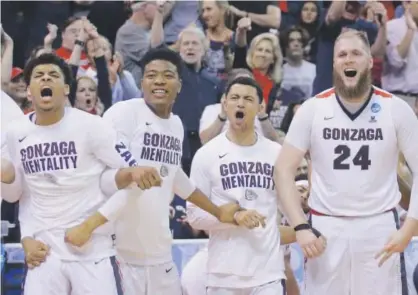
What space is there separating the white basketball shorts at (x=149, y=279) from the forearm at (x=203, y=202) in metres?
0.50

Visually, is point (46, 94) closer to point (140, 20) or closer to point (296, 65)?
point (140, 20)

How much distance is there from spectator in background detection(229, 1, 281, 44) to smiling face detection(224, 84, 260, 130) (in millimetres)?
3945

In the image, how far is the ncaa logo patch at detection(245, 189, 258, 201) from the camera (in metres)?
6.43

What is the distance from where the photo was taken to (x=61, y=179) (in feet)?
19.2

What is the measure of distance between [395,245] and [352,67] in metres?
1.12

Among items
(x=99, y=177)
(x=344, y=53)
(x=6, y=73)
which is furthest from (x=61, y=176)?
(x=6, y=73)

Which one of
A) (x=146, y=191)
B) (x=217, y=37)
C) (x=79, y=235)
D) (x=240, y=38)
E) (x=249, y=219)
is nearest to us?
(x=79, y=235)

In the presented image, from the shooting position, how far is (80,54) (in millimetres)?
9164

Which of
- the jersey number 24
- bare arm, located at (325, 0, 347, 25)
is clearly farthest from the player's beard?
bare arm, located at (325, 0, 347, 25)

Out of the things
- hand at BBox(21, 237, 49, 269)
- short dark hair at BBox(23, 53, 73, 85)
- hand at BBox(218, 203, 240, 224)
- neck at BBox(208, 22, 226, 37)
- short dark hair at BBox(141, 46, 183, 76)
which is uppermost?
neck at BBox(208, 22, 226, 37)

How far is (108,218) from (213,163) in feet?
3.35

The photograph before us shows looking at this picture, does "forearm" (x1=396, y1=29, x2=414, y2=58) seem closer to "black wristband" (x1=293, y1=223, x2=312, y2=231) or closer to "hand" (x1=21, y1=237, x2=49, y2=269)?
"black wristband" (x1=293, y1=223, x2=312, y2=231)

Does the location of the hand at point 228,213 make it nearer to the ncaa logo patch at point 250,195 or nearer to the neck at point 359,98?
the ncaa logo patch at point 250,195

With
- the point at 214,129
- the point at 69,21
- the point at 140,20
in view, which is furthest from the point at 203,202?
the point at 140,20
